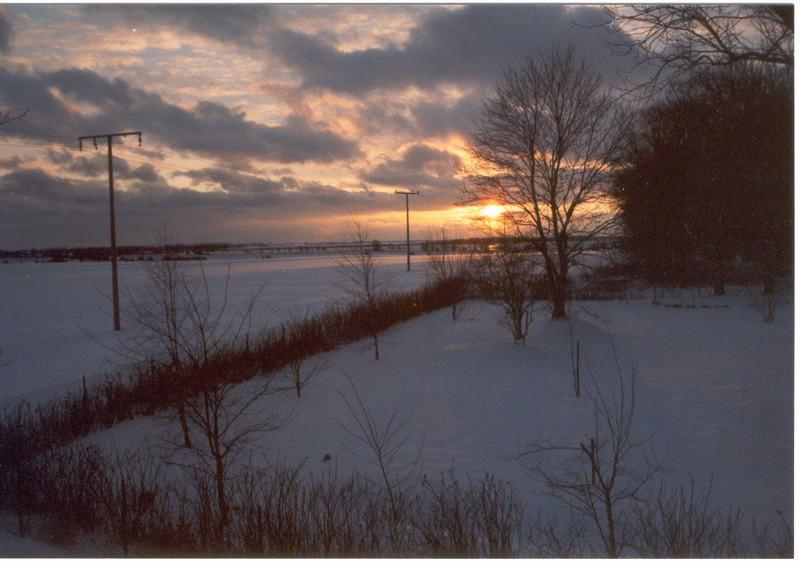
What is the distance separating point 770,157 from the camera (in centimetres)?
624

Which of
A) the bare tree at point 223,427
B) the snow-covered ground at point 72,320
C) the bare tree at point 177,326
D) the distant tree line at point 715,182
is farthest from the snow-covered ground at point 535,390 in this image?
the distant tree line at point 715,182

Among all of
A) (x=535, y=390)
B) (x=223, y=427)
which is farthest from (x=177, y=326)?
(x=535, y=390)

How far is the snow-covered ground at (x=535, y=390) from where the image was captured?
741cm

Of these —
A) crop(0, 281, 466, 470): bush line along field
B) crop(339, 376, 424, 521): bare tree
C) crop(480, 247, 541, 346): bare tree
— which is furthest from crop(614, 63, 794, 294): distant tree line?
crop(0, 281, 466, 470): bush line along field

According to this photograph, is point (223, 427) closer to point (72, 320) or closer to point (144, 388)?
point (144, 388)

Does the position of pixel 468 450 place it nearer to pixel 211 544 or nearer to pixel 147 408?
pixel 211 544

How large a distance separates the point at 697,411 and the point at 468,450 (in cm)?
459

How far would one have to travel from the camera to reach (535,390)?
10.8 metres

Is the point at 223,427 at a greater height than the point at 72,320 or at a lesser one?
lesser

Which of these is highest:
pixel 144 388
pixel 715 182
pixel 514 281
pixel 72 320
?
pixel 715 182

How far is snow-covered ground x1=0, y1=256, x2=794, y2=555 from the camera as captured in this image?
7.41m

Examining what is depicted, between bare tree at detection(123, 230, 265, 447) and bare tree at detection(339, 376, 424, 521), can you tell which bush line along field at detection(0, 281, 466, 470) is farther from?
bare tree at detection(339, 376, 424, 521)

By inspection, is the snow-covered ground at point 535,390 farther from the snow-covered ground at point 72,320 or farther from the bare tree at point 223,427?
the bare tree at point 223,427

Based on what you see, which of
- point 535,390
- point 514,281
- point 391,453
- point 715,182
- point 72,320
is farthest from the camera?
point 72,320
